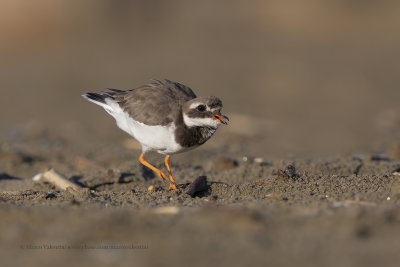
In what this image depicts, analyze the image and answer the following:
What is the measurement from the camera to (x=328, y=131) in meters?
12.4

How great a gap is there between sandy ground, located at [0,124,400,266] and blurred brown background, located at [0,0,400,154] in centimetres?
470

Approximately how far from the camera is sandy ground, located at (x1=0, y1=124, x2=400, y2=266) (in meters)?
3.41

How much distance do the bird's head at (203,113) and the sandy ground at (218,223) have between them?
0.69 metres

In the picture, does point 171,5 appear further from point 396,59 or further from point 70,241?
point 70,241

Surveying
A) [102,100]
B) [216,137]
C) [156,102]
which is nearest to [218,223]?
[156,102]

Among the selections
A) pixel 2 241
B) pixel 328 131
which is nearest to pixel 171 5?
pixel 328 131

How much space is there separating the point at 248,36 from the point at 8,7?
7.88 m

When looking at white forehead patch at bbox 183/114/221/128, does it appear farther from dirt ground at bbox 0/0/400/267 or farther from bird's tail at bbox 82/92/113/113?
bird's tail at bbox 82/92/113/113

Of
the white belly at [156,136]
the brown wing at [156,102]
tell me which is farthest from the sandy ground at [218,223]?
the brown wing at [156,102]

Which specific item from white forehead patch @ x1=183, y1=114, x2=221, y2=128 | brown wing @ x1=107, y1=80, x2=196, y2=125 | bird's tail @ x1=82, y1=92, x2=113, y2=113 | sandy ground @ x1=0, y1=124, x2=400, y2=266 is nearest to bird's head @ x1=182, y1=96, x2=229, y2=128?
white forehead patch @ x1=183, y1=114, x2=221, y2=128

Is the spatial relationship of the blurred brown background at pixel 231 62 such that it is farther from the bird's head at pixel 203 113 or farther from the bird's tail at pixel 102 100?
the bird's head at pixel 203 113

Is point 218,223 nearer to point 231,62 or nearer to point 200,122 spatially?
point 200,122

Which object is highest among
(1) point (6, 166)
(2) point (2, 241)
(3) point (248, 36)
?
(3) point (248, 36)

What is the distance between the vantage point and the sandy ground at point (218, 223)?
11.2 ft
